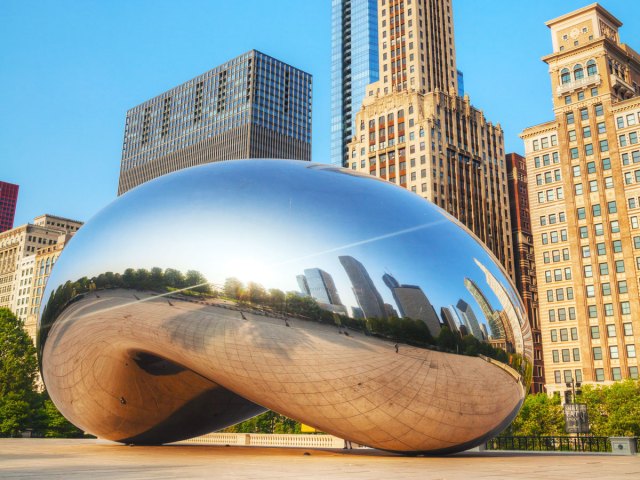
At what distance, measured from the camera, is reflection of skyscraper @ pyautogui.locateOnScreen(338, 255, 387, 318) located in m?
9.69

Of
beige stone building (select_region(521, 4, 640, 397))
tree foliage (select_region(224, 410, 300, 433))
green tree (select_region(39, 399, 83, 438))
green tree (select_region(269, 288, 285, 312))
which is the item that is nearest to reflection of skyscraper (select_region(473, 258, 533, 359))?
green tree (select_region(269, 288, 285, 312))

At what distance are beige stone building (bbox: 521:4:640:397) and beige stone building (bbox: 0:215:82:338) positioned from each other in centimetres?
10467

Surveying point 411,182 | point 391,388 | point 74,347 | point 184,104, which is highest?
point 184,104

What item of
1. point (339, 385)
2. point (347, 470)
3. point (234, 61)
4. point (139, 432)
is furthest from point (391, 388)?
point (234, 61)

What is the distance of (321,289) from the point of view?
32.0 ft

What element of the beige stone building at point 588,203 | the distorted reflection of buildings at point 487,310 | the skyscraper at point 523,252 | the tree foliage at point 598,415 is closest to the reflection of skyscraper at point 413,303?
the distorted reflection of buildings at point 487,310

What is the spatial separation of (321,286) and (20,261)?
146 meters

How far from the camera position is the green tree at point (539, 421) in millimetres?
53500

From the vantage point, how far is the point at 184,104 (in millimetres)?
180125

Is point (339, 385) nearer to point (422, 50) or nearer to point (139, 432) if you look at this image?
point (139, 432)

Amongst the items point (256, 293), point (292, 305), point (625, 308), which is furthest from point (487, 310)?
point (625, 308)

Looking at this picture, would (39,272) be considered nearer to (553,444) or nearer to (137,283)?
(553,444)

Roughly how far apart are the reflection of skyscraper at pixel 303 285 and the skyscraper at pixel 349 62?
161 metres

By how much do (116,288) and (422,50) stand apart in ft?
369
